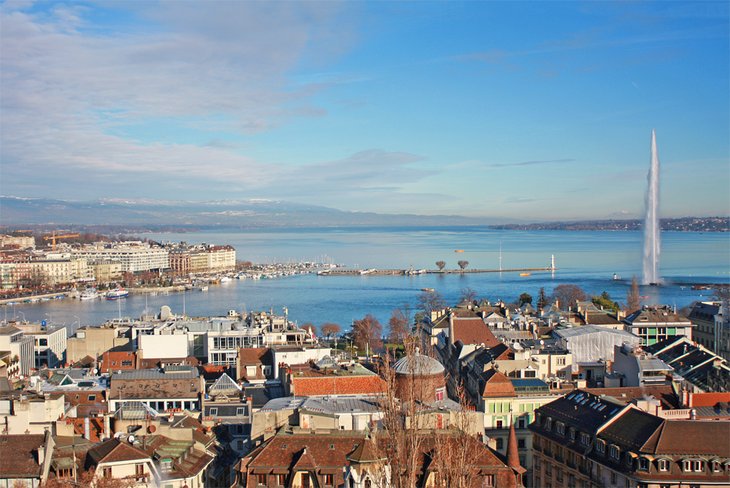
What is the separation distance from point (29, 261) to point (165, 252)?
61.4ft

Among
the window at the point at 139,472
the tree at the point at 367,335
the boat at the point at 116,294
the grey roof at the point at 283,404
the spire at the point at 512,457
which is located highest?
the grey roof at the point at 283,404

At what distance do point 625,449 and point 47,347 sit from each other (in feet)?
58.8

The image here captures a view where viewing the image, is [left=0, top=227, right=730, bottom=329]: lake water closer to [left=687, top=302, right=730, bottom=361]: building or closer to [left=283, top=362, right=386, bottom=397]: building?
[left=687, top=302, right=730, bottom=361]: building

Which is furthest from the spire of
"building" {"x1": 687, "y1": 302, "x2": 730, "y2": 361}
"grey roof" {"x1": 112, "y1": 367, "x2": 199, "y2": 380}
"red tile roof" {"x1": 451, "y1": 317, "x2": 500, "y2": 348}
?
"building" {"x1": 687, "y1": 302, "x2": 730, "y2": 361}

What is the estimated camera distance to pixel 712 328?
25.2m

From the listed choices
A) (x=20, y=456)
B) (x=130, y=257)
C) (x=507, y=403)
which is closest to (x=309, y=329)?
(x=507, y=403)

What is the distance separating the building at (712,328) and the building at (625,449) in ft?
42.0

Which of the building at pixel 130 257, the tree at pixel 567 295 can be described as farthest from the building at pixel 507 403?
the building at pixel 130 257

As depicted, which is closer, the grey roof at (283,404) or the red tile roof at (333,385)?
the grey roof at (283,404)

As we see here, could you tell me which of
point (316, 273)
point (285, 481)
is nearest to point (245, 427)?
point (285, 481)

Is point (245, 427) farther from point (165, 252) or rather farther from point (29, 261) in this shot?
point (165, 252)

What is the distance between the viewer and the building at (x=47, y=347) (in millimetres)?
23422

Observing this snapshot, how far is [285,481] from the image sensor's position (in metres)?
9.05

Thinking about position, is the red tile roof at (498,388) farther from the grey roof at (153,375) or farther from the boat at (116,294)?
the boat at (116,294)
